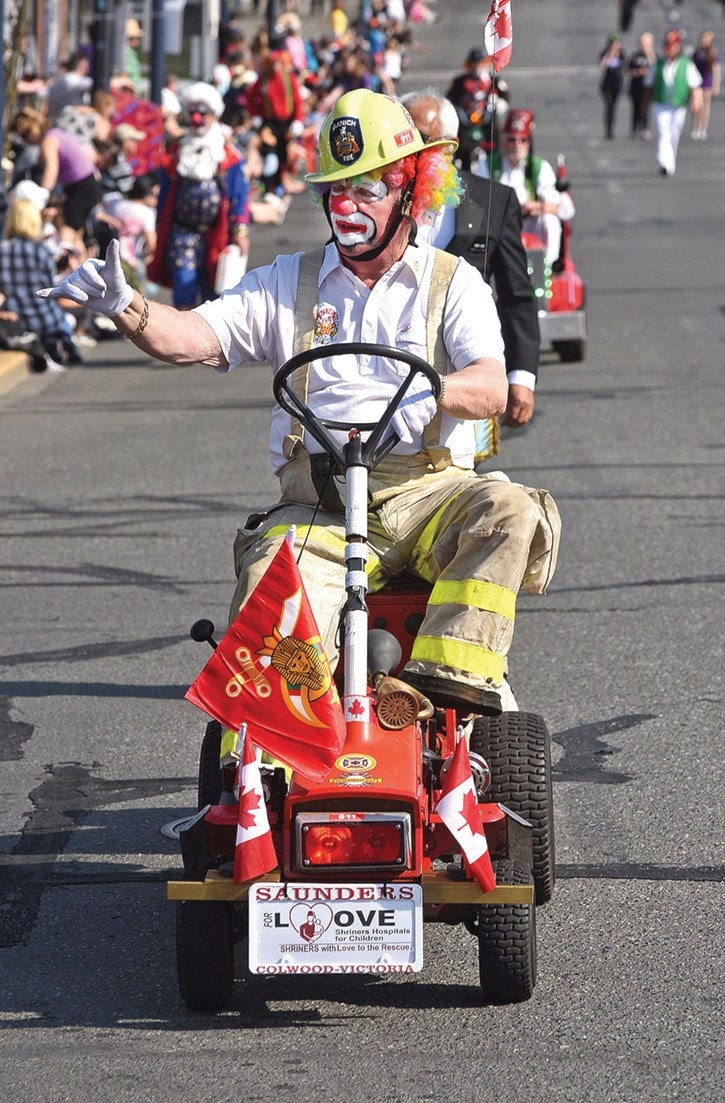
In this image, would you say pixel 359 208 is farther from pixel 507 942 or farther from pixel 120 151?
pixel 120 151

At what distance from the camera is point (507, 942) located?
13.4 ft

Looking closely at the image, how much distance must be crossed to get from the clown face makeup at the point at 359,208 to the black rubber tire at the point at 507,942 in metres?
1.67

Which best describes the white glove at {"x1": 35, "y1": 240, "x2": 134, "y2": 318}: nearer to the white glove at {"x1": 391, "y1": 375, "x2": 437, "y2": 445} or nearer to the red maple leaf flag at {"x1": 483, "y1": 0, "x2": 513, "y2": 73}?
the white glove at {"x1": 391, "y1": 375, "x2": 437, "y2": 445}

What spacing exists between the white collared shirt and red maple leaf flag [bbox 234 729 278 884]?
3.59 feet

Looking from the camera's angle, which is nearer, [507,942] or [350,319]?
[507,942]

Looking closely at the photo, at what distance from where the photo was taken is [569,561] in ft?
28.7

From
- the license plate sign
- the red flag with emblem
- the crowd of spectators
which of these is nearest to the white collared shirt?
the red flag with emblem

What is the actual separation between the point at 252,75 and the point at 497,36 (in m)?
22.0

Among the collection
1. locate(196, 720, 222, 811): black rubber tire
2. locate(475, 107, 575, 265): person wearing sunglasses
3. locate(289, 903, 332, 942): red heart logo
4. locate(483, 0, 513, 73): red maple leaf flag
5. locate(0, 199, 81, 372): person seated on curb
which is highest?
locate(483, 0, 513, 73): red maple leaf flag

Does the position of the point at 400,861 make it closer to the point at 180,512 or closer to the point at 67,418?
the point at 180,512

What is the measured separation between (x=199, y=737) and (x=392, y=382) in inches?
77.3

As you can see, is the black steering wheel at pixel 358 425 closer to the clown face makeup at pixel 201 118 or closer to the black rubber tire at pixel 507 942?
the black rubber tire at pixel 507 942

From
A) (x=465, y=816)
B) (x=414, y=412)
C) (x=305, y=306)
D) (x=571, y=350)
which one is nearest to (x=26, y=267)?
(x=571, y=350)

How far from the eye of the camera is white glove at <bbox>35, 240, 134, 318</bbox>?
4414 millimetres
